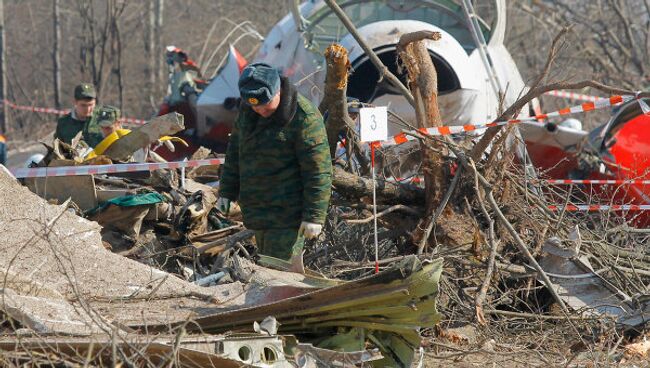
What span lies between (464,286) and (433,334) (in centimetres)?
74

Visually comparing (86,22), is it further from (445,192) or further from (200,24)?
(445,192)

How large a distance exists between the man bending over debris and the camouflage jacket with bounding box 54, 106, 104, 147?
3.59m

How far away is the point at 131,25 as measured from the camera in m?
25.3

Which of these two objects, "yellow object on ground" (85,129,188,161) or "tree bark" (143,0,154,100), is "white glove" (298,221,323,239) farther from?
"tree bark" (143,0,154,100)

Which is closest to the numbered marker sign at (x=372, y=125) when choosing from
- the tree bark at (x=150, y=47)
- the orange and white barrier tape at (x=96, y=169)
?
the orange and white barrier tape at (x=96, y=169)

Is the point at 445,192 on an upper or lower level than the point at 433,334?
upper

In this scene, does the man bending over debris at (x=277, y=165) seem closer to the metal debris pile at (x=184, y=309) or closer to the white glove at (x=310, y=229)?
the white glove at (x=310, y=229)

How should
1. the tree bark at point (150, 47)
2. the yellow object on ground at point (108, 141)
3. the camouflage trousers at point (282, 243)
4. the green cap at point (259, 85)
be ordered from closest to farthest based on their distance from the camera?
the green cap at point (259, 85) → the camouflage trousers at point (282, 243) → the yellow object on ground at point (108, 141) → the tree bark at point (150, 47)

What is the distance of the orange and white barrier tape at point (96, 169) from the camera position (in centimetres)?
818

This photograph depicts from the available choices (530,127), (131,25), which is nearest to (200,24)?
(131,25)

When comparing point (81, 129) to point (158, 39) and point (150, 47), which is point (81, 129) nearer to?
point (150, 47)

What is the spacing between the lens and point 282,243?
651 cm

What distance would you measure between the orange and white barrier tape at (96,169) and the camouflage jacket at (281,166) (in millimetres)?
1873

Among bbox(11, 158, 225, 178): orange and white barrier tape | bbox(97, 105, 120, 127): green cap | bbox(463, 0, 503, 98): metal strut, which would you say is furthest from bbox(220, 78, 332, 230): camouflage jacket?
bbox(463, 0, 503, 98): metal strut
